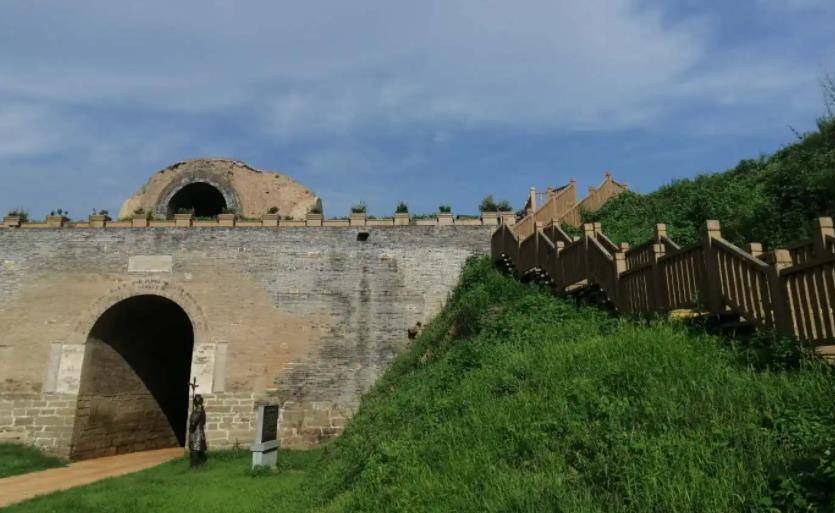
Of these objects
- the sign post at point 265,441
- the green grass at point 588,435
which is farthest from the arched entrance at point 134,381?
the green grass at point 588,435

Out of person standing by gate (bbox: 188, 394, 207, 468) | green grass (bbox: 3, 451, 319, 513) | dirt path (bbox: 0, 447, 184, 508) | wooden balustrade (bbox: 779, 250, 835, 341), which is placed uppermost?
wooden balustrade (bbox: 779, 250, 835, 341)

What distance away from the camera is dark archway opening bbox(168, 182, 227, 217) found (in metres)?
23.8

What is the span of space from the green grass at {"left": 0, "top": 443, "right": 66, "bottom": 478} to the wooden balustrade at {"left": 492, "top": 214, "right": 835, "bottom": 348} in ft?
45.4

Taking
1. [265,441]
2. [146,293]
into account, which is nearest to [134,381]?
[146,293]

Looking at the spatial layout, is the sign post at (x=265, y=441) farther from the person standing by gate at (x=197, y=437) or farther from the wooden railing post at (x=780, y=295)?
the wooden railing post at (x=780, y=295)

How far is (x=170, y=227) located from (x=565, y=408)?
50.5 feet

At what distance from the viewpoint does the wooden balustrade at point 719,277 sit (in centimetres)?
541

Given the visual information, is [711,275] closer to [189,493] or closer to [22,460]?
[189,493]

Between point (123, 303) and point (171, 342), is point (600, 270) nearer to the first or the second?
point (123, 303)

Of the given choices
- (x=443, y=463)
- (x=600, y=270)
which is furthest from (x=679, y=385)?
(x=600, y=270)

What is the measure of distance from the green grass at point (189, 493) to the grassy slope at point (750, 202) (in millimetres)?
9584

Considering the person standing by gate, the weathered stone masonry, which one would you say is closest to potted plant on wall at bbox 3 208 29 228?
the weathered stone masonry

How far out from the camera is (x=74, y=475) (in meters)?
13.4

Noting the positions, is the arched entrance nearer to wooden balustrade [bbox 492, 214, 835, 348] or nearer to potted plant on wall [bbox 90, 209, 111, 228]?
potted plant on wall [bbox 90, 209, 111, 228]
